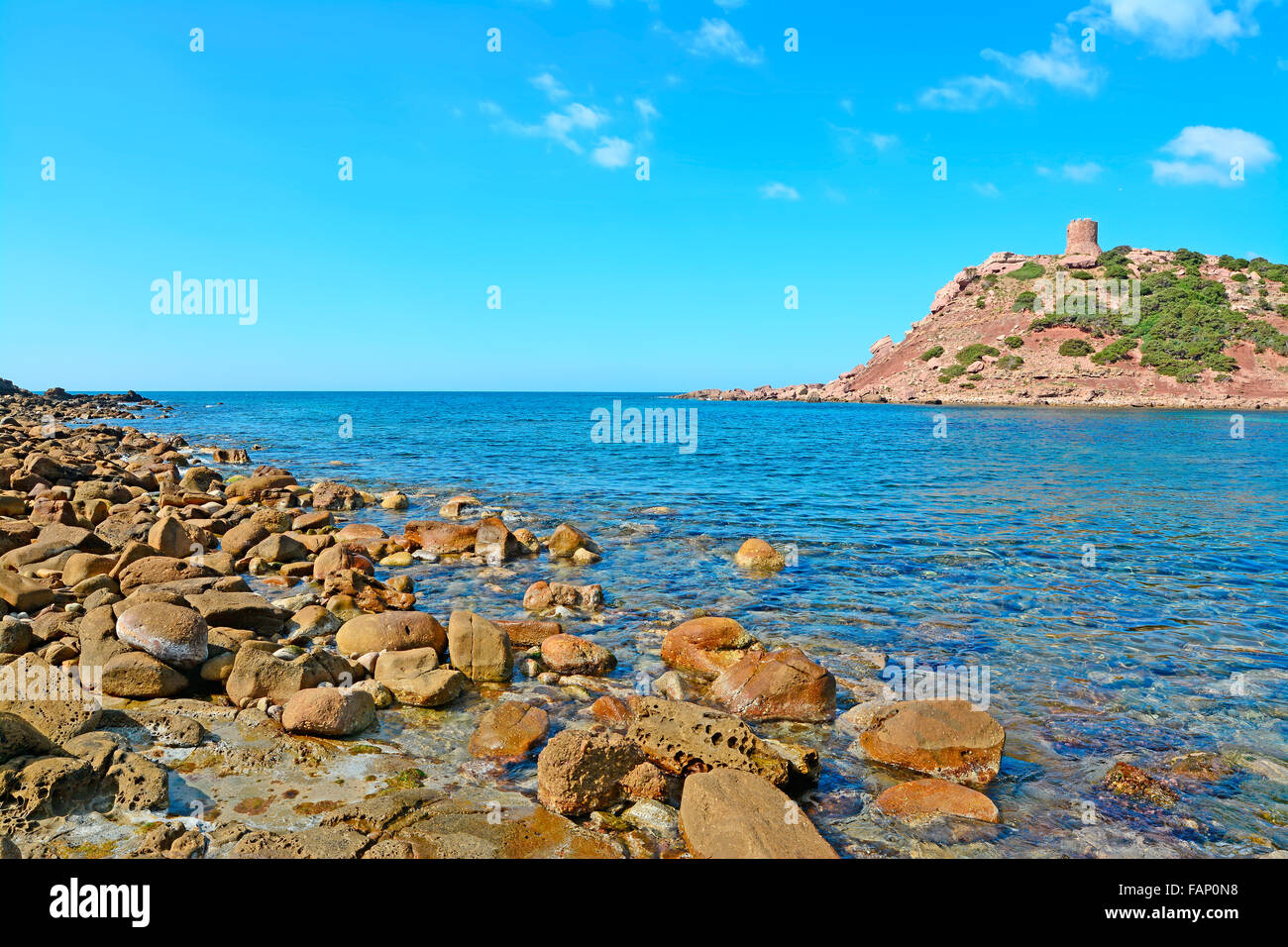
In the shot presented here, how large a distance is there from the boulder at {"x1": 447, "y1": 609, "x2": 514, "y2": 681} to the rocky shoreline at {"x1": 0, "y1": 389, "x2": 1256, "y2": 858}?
3cm

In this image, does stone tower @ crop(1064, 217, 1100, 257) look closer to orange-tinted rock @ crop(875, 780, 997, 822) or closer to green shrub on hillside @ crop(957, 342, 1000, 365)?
green shrub on hillside @ crop(957, 342, 1000, 365)

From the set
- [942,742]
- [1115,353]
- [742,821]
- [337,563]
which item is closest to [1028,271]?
[1115,353]

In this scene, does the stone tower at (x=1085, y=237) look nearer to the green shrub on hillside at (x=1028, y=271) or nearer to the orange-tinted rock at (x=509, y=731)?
the green shrub on hillside at (x=1028, y=271)

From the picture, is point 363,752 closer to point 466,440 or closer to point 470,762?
point 470,762

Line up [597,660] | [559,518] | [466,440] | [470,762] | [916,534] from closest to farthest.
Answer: [470,762], [597,660], [916,534], [559,518], [466,440]

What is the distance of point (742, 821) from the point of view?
16.9 ft

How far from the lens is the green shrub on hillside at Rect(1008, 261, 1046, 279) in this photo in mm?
133625

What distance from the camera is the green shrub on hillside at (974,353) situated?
11462 cm

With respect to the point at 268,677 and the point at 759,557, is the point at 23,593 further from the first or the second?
the point at 759,557
